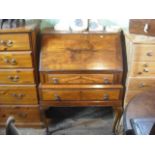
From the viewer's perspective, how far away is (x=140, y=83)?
1942 millimetres

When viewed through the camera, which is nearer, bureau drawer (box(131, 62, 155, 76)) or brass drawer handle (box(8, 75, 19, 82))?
bureau drawer (box(131, 62, 155, 76))

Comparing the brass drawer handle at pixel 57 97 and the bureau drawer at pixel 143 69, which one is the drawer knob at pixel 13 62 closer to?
the brass drawer handle at pixel 57 97

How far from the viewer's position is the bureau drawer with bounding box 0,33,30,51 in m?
1.77

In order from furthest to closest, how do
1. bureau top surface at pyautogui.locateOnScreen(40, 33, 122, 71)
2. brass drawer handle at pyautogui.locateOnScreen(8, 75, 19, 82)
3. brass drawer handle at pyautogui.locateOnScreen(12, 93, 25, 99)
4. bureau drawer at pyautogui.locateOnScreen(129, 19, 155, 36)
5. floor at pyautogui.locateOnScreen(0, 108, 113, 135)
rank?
1. floor at pyautogui.locateOnScreen(0, 108, 113, 135)
2. brass drawer handle at pyautogui.locateOnScreen(12, 93, 25, 99)
3. brass drawer handle at pyautogui.locateOnScreen(8, 75, 19, 82)
4. bureau top surface at pyautogui.locateOnScreen(40, 33, 122, 71)
5. bureau drawer at pyautogui.locateOnScreen(129, 19, 155, 36)

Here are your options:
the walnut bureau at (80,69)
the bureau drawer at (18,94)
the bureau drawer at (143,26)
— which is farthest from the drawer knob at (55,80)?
the bureau drawer at (143,26)

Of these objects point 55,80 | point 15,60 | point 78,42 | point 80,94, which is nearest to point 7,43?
point 15,60

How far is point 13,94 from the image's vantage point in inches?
81.7

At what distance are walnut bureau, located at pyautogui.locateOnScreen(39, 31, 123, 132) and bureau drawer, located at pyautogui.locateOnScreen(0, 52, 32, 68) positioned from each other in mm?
128

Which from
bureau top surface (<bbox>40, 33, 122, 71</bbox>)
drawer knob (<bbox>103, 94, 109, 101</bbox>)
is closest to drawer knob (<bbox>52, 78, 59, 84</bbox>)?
bureau top surface (<bbox>40, 33, 122, 71</bbox>)

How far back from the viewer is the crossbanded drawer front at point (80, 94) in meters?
1.96

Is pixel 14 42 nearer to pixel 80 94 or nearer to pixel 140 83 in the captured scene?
pixel 80 94

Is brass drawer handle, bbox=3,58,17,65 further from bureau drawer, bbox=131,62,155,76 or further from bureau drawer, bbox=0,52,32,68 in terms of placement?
bureau drawer, bbox=131,62,155,76

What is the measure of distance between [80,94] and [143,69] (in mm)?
606
